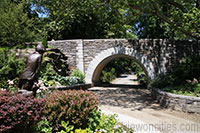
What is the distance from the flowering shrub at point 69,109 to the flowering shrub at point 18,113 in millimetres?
356

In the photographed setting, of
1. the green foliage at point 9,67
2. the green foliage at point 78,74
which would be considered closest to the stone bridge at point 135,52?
the green foliage at point 78,74

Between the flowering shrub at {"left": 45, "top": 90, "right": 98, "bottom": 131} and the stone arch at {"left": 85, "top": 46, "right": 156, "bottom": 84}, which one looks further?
the stone arch at {"left": 85, "top": 46, "right": 156, "bottom": 84}

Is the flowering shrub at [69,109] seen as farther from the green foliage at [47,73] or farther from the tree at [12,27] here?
the tree at [12,27]

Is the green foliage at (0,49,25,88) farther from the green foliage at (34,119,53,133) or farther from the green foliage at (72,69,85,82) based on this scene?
the green foliage at (34,119,53,133)

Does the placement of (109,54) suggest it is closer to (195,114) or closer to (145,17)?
(195,114)

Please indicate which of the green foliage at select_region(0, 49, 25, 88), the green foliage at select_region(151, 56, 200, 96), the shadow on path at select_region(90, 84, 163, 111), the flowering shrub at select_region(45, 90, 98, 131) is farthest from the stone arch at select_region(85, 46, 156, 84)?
the flowering shrub at select_region(45, 90, 98, 131)

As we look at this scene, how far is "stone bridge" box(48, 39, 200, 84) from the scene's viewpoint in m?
9.92

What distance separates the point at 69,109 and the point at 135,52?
329 inches

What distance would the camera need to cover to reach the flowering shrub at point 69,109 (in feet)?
9.23

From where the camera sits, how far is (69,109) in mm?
2791

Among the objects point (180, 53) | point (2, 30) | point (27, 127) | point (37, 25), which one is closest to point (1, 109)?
point (27, 127)

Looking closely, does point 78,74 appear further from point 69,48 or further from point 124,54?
point 124,54

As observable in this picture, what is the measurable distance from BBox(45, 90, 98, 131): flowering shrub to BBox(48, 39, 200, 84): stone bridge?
310 inches

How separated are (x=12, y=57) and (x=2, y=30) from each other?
5.00 meters
